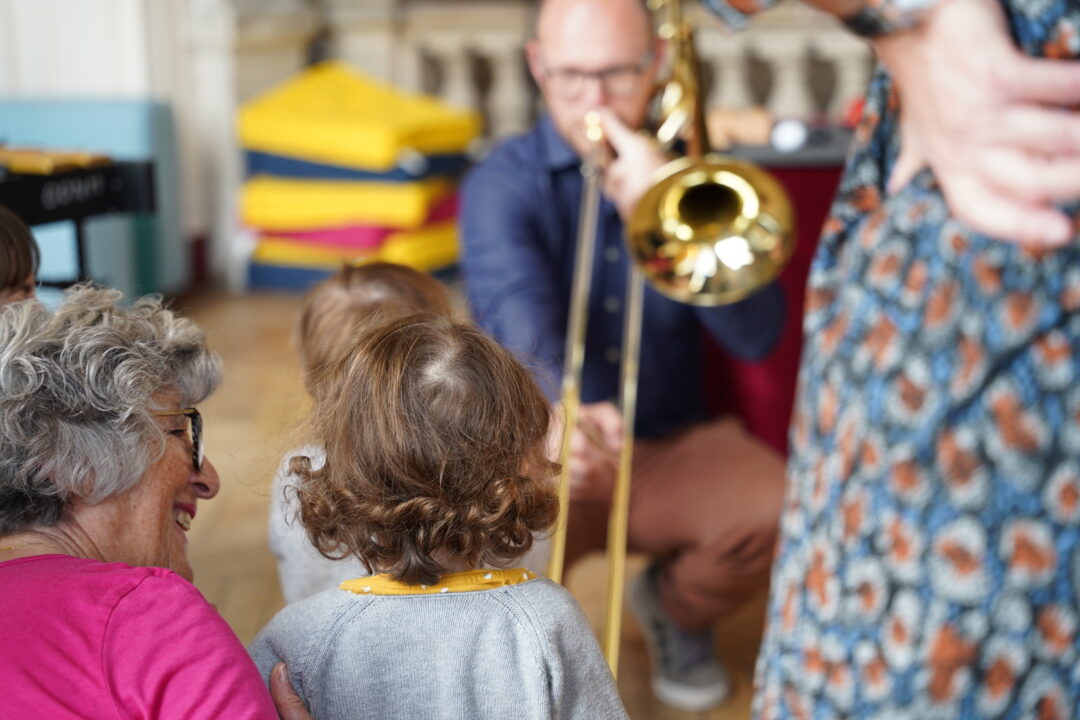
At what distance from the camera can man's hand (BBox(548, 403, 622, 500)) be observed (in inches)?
74.2

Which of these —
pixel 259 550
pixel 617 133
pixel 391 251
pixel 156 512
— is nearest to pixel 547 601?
pixel 156 512

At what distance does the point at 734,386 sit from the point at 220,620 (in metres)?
1.66

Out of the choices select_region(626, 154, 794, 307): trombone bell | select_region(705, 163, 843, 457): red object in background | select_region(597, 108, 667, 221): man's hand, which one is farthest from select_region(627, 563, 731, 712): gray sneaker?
select_region(597, 108, 667, 221): man's hand

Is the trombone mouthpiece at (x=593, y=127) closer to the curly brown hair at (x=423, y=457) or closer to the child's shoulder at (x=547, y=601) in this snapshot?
the curly brown hair at (x=423, y=457)

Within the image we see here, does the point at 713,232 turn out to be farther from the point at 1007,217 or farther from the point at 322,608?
the point at 1007,217

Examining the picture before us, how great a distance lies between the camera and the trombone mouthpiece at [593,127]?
2082mm

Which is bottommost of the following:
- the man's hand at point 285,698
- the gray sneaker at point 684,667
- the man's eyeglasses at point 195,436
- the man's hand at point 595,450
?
the gray sneaker at point 684,667

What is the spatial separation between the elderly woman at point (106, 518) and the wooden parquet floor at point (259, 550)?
0.44 feet

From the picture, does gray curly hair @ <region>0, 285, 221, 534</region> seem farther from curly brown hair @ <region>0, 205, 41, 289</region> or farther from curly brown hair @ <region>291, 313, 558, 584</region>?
curly brown hair @ <region>0, 205, 41, 289</region>

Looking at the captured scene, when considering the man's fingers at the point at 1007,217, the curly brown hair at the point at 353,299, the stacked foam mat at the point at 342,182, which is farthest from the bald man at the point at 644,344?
the stacked foam mat at the point at 342,182

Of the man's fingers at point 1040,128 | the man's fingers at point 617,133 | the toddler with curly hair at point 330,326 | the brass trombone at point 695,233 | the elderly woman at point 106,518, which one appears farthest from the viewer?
the man's fingers at point 617,133

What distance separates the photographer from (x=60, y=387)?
1090 millimetres

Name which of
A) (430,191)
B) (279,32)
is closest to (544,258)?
(430,191)

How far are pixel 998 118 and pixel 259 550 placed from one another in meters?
2.21
